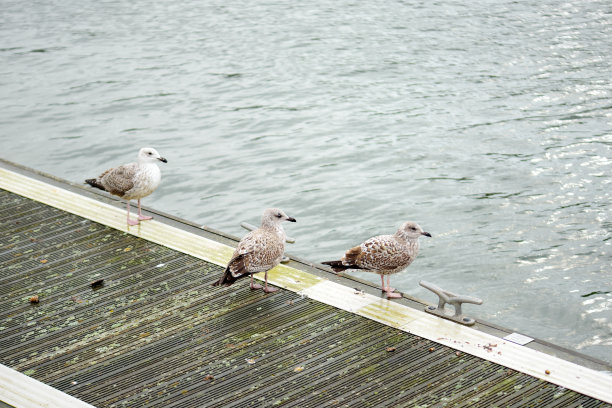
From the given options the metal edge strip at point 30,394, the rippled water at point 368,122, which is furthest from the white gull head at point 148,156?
the metal edge strip at point 30,394

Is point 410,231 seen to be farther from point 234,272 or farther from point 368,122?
point 368,122

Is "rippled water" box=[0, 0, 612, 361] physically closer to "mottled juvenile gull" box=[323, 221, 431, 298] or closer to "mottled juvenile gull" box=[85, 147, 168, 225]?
"mottled juvenile gull" box=[323, 221, 431, 298]

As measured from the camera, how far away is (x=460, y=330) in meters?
8.39

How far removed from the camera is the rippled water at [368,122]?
41.3 feet

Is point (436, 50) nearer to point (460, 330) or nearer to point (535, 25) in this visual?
point (535, 25)

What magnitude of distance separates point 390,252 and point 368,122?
9.02 m

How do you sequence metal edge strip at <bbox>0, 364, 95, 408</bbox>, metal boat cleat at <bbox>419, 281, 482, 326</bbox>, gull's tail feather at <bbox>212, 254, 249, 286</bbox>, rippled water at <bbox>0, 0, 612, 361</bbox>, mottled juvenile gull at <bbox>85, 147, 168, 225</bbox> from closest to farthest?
metal edge strip at <bbox>0, 364, 95, 408</bbox> → metal boat cleat at <bbox>419, 281, 482, 326</bbox> → gull's tail feather at <bbox>212, 254, 249, 286</bbox> → mottled juvenile gull at <bbox>85, 147, 168, 225</bbox> → rippled water at <bbox>0, 0, 612, 361</bbox>

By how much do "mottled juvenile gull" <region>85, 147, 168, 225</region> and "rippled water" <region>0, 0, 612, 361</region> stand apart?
279 cm

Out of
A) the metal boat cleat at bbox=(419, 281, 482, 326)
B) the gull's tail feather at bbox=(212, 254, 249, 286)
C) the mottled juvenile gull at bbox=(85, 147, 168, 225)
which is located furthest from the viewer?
the mottled juvenile gull at bbox=(85, 147, 168, 225)

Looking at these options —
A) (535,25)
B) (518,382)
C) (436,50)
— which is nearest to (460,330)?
(518,382)

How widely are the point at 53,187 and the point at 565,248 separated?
7.15 metres

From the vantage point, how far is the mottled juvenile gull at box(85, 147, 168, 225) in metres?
10.8

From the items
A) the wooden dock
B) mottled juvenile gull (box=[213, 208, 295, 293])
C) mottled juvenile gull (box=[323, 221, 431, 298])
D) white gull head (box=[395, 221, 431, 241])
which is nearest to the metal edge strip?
the wooden dock

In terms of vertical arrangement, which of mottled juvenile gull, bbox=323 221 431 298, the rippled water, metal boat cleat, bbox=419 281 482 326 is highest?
mottled juvenile gull, bbox=323 221 431 298
